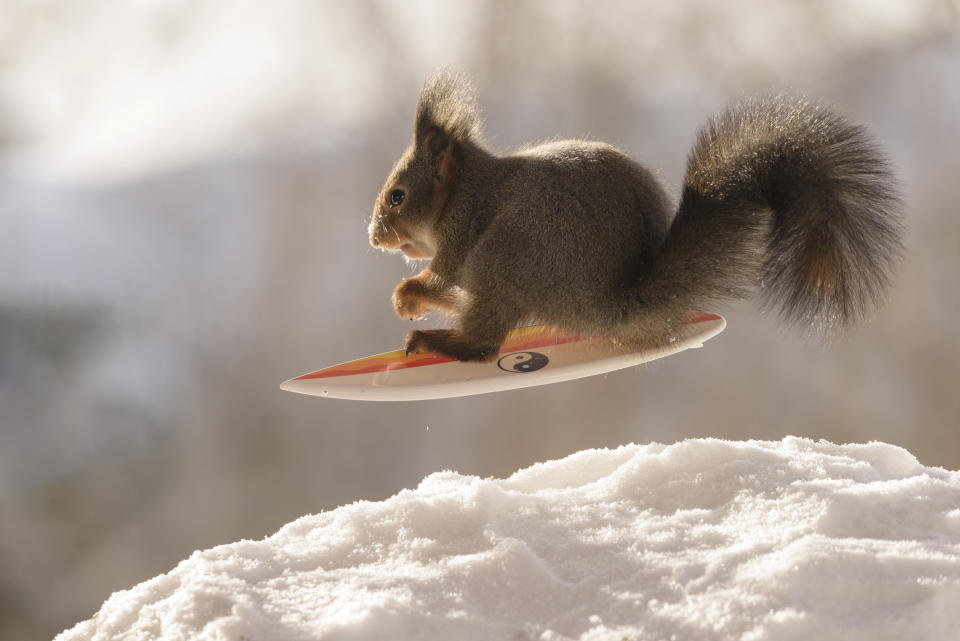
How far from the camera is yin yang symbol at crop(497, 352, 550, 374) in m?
1.28

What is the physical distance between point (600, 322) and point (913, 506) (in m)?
0.43

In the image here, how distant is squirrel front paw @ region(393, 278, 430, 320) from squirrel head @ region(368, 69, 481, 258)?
0.06m

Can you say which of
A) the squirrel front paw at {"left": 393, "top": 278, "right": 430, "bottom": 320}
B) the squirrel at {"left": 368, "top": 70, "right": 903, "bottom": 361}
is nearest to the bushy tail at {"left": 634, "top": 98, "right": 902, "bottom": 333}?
the squirrel at {"left": 368, "top": 70, "right": 903, "bottom": 361}

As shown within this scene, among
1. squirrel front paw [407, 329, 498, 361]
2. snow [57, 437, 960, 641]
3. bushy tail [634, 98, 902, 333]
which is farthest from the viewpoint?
squirrel front paw [407, 329, 498, 361]

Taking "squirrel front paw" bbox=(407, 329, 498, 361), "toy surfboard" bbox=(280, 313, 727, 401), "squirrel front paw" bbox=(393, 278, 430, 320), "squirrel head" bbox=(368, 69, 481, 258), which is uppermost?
"squirrel head" bbox=(368, 69, 481, 258)

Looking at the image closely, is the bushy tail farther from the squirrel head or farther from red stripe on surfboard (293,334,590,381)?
the squirrel head

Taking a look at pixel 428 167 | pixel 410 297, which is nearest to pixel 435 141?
pixel 428 167

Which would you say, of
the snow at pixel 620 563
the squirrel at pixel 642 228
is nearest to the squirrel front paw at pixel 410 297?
the squirrel at pixel 642 228

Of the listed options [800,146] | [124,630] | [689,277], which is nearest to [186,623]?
[124,630]

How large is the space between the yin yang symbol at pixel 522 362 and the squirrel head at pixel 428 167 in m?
0.19

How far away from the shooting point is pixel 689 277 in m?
1.12

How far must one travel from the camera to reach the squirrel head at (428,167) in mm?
1258

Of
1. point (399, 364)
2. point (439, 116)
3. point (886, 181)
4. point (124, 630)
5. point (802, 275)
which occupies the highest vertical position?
point (439, 116)

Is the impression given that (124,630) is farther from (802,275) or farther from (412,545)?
(802,275)
